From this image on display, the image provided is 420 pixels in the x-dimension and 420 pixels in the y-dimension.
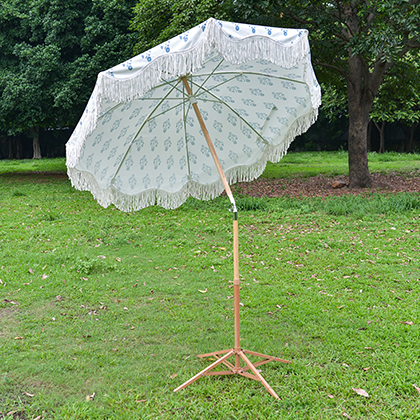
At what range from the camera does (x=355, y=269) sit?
5176 millimetres

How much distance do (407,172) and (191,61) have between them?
39.8ft

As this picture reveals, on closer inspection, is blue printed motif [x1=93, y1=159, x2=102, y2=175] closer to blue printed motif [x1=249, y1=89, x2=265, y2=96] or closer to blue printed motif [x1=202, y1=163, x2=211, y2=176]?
blue printed motif [x1=202, y1=163, x2=211, y2=176]

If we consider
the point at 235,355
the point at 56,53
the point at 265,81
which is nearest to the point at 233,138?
the point at 265,81

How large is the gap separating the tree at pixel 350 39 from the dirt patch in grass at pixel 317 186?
0.52m

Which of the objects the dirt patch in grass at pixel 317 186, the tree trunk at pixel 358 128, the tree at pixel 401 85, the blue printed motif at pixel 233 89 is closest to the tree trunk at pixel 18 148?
the dirt patch in grass at pixel 317 186

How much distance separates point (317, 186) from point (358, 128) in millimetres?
1742

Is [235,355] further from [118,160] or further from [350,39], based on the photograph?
[350,39]

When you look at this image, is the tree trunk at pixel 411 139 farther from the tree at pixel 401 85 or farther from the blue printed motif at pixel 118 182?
the blue printed motif at pixel 118 182

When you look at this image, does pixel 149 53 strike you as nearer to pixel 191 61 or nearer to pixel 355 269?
pixel 191 61

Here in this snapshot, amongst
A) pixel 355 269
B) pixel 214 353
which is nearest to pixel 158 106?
pixel 214 353

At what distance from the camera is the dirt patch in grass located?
1001cm

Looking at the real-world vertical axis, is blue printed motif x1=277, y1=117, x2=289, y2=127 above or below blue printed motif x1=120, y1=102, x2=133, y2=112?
below

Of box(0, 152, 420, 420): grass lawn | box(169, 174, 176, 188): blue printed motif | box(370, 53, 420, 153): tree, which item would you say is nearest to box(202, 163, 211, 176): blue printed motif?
box(169, 174, 176, 188): blue printed motif

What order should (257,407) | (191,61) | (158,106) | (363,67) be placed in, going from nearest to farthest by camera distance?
(191,61), (257,407), (158,106), (363,67)
